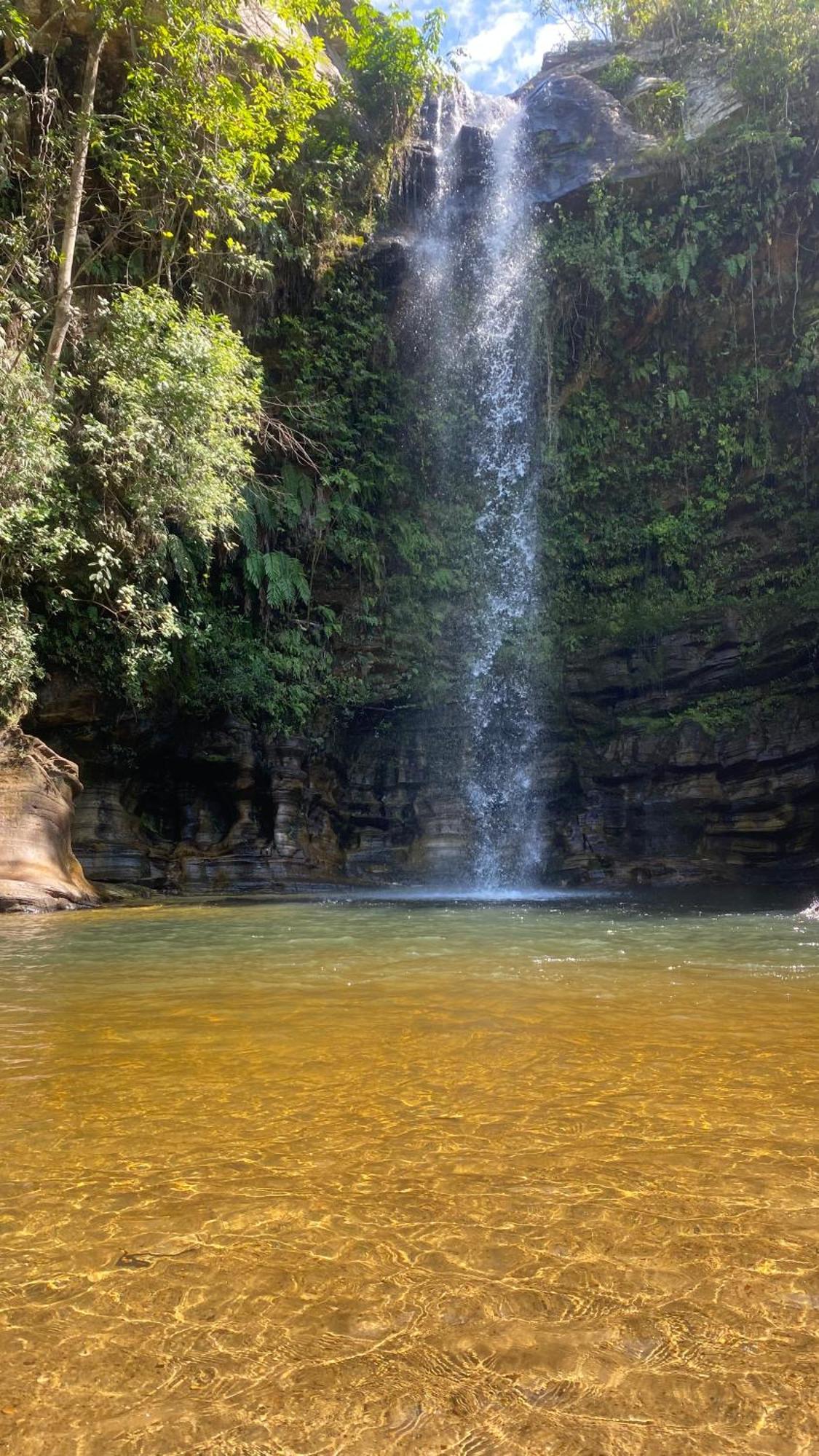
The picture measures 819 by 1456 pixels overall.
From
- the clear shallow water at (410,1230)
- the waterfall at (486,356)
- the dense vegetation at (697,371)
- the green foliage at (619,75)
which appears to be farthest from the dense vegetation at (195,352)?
the clear shallow water at (410,1230)

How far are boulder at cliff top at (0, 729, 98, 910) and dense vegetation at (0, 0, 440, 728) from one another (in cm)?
78

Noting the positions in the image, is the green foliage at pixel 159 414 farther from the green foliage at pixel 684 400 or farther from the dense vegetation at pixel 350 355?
the green foliage at pixel 684 400

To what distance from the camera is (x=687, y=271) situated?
20.5 m

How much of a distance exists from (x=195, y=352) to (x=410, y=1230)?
13.6 metres

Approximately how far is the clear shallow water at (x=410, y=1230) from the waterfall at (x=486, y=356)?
16.6 metres

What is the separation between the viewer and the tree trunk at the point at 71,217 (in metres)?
12.6

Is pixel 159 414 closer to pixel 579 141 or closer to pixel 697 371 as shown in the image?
pixel 697 371

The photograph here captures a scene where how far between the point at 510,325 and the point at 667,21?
9760 millimetres

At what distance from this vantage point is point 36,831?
12.0 m

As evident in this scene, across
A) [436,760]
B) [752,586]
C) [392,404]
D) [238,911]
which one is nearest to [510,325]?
[392,404]

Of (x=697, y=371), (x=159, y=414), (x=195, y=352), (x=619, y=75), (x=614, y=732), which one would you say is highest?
(x=619, y=75)

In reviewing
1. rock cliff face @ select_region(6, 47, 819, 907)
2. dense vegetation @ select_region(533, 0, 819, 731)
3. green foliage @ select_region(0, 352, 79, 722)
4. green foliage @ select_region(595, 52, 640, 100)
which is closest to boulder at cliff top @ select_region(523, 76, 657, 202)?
rock cliff face @ select_region(6, 47, 819, 907)

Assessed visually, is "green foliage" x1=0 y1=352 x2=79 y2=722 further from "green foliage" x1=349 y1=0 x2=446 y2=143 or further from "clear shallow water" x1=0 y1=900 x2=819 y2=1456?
"green foliage" x1=349 y1=0 x2=446 y2=143

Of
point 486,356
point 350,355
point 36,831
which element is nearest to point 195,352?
point 36,831
